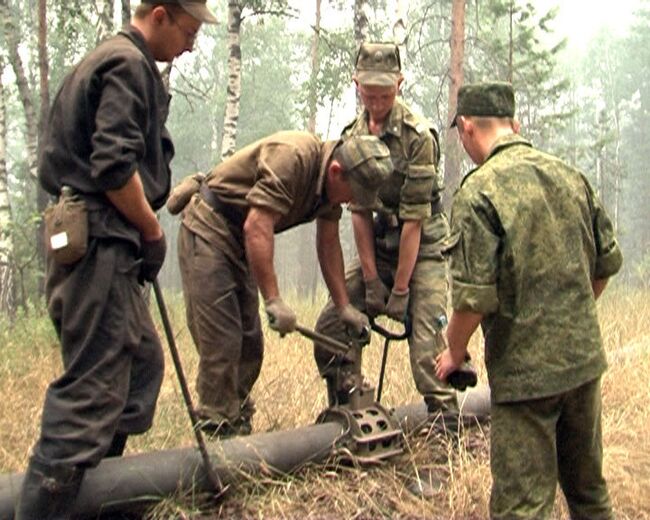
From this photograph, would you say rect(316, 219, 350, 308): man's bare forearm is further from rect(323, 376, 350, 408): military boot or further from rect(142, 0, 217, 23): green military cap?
rect(142, 0, 217, 23): green military cap

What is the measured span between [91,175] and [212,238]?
1424 millimetres

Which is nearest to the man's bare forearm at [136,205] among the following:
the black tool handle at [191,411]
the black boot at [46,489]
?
the black tool handle at [191,411]

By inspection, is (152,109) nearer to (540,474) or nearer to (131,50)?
(131,50)

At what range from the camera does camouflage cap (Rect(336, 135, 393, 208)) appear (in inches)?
161

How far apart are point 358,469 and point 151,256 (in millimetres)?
1633

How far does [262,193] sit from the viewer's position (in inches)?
163

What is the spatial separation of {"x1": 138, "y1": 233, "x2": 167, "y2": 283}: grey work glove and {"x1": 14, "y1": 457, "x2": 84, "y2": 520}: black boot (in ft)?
2.72

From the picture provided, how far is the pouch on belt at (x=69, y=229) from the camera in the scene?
318 cm

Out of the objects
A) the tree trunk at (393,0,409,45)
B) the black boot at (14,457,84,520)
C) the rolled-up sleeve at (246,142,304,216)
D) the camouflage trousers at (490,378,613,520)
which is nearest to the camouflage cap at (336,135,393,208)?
the rolled-up sleeve at (246,142,304,216)

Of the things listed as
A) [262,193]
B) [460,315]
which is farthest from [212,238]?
[460,315]

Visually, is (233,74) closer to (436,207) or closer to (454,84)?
(454,84)

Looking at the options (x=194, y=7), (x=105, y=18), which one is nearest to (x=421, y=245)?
(x=194, y=7)

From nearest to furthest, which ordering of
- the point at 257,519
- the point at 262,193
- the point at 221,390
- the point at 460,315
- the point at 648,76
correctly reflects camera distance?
the point at 460,315
the point at 257,519
the point at 262,193
the point at 221,390
the point at 648,76

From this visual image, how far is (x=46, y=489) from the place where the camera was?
123 inches
